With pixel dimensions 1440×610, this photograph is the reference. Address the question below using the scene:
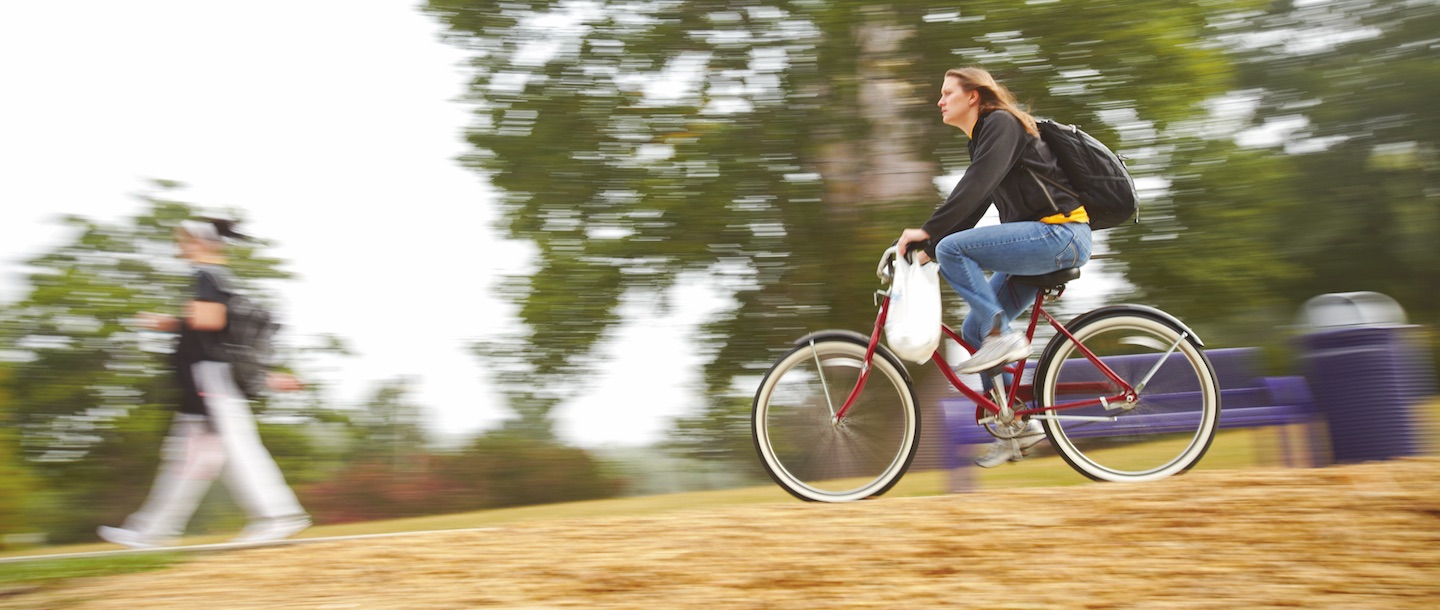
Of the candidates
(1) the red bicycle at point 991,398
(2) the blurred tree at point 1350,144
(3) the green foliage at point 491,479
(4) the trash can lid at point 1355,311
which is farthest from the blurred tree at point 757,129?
(2) the blurred tree at point 1350,144

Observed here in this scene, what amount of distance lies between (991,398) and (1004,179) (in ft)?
3.38

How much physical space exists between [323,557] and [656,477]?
9.78 metres

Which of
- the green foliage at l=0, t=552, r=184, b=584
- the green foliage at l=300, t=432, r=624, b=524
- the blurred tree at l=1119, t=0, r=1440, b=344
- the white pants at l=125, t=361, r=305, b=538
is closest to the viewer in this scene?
the green foliage at l=0, t=552, r=184, b=584

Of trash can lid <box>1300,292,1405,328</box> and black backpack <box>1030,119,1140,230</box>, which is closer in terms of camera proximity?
black backpack <box>1030,119,1140,230</box>

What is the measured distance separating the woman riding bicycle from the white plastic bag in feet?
0.28

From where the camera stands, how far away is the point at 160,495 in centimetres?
689

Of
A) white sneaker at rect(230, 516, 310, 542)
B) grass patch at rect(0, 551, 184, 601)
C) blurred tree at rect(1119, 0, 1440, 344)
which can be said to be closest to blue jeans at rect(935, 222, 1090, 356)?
grass patch at rect(0, 551, 184, 601)

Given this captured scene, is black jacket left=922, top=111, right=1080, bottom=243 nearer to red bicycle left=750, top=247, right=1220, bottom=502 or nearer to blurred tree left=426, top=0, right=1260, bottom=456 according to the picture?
red bicycle left=750, top=247, right=1220, bottom=502

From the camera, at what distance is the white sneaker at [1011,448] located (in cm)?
505

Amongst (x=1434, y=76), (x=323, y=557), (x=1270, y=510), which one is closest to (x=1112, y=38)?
(x=1270, y=510)

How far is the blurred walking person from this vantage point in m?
6.75

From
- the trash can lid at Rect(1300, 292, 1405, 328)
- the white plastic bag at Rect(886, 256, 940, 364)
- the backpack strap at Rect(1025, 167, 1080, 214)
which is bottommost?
the trash can lid at Rect(1300, 292, 1405, 328)

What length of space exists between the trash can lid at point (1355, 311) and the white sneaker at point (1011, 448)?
2.56 metres

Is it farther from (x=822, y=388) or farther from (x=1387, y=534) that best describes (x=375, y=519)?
(x=1387, y=534)
